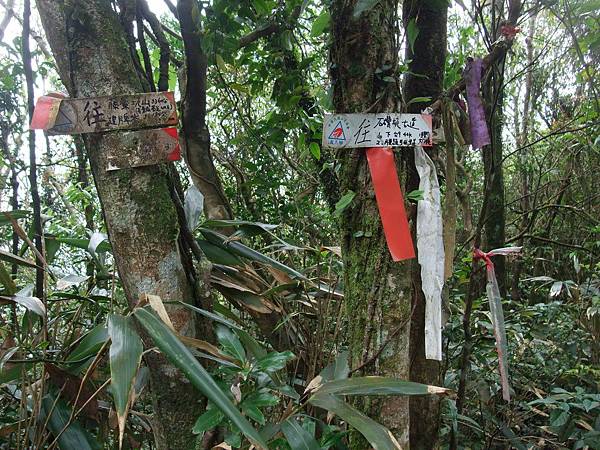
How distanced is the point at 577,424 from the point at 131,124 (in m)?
1.85

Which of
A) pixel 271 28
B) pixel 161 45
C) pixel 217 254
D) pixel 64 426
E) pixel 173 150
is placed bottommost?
pixel 64 426

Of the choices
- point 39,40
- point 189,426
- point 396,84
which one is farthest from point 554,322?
point 39,40

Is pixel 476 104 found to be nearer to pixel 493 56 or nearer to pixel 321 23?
pixel 493 56

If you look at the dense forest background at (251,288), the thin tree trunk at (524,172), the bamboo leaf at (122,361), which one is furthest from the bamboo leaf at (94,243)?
the thin tree trunk at (524,172)

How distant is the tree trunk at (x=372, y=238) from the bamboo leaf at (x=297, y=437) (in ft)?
0.94

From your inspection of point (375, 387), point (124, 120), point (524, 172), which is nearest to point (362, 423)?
point (375, 387)

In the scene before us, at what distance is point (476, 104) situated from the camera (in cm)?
119

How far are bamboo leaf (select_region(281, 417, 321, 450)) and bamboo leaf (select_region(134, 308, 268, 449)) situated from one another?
0.20 m

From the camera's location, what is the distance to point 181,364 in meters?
0.61

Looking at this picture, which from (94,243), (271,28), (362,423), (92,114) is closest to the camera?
(362,423)

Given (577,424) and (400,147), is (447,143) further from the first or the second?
(577,424)

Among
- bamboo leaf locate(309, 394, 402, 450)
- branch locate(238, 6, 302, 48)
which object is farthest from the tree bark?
bamboo leaf locate(309, 394, 402, 450)

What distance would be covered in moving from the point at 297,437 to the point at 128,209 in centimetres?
51

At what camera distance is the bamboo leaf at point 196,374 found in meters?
0.58
